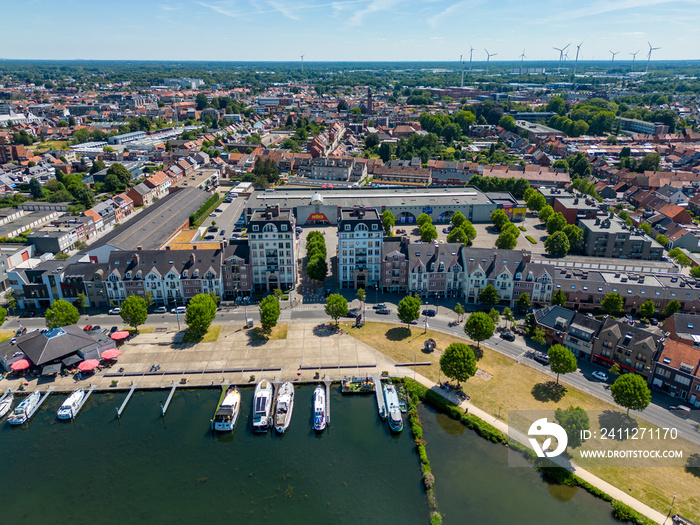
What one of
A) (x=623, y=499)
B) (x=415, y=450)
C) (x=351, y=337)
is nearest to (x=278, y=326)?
(x=351, y=337)

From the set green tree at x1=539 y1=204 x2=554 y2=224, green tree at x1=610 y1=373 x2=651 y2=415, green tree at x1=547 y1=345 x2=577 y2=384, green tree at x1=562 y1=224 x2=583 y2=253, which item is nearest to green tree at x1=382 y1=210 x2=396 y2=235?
green tree at x1=539 y1=204 x2=554 y2=224

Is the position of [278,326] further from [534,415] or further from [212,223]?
[212,223]

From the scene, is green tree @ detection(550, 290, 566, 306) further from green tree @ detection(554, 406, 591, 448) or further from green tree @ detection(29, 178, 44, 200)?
green tree @ detection(29, 178, 44, 200)

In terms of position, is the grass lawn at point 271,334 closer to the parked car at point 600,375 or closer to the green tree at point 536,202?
the parked car at point 600,375

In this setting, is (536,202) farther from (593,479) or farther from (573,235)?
(593,479)

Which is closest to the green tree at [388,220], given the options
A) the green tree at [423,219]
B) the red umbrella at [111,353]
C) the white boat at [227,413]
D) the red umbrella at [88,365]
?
the green tree at [423,219]

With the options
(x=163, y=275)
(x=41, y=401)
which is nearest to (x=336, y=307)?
(x=163, y=275)
